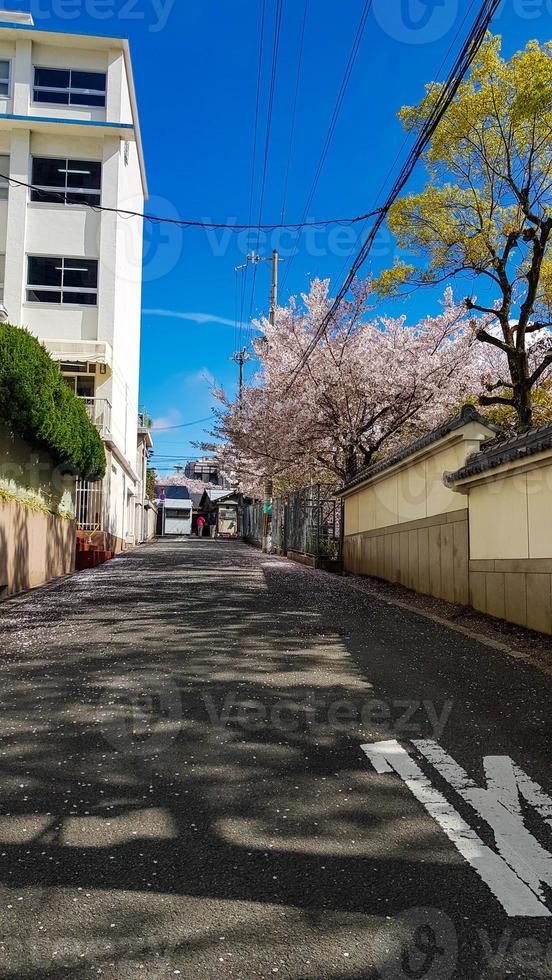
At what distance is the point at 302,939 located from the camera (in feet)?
7.62

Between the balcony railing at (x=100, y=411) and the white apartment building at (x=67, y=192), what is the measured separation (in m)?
0.04

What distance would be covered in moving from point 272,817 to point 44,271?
24.9 m

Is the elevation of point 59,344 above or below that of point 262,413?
above

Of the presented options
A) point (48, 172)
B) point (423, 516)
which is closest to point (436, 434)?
point (423, 516)

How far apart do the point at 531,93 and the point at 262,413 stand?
15.8 meters

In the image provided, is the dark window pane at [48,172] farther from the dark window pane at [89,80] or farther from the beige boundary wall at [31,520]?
the beige boundary wall at [31,520]

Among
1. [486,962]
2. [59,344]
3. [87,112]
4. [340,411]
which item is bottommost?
[486,962]

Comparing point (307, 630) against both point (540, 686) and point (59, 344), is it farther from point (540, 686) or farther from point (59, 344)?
point (59, 344)

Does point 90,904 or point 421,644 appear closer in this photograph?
point 90,904

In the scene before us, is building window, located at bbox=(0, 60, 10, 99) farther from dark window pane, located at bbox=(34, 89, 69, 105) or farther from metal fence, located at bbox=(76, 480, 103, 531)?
metal fence, located at bbox=(76, 480, 103, 531)

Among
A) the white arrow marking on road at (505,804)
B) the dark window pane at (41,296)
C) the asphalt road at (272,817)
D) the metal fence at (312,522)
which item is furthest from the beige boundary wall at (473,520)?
the dark window pane at (41,296)

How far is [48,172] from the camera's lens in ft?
83.8

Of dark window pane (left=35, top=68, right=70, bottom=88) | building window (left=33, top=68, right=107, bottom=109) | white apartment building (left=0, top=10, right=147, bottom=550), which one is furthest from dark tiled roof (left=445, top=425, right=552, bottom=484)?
dark window pane (left=35, top=68, right=70, bottom=88)

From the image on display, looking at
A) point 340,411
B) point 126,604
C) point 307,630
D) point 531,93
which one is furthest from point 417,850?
point 340,411
